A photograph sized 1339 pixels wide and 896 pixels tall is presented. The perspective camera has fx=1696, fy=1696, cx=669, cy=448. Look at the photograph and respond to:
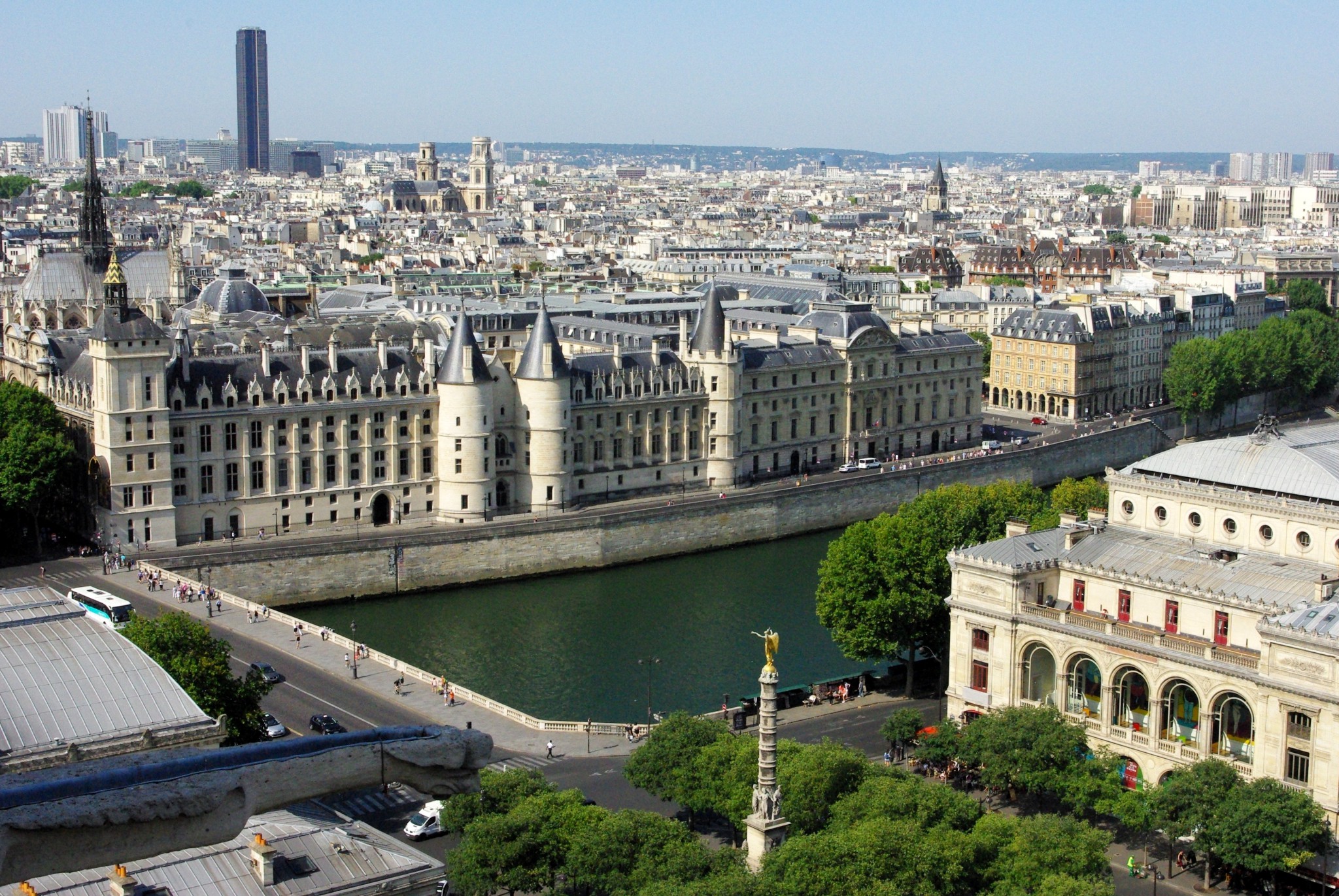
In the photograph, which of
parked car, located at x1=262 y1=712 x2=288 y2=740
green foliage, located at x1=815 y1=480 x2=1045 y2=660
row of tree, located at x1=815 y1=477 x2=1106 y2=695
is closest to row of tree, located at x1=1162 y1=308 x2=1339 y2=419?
row of tree, located at x1=815 y1=477 x2=1106 y2=695

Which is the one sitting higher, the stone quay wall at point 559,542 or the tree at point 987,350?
the tree at point 987,350

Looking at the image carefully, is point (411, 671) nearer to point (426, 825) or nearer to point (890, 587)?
point (890, 587)

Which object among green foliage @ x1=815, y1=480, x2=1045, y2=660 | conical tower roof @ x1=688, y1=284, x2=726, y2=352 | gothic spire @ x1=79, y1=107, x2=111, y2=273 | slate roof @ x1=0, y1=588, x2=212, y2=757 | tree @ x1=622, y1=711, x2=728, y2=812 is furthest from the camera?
gothic spire @ x1=79, y1=107, x2=111, y2=273

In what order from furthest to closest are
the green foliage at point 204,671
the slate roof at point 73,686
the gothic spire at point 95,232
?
the gothic spire at point 95,232 → the green foliage at point 204,671 → the slate roof at point 73,686

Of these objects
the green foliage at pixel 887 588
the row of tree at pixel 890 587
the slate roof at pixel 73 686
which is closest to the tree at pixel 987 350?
the row of tree at pixel 890 587

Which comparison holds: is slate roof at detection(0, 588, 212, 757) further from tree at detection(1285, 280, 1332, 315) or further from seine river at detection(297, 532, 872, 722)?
tree at detection(1285, 280, 1332, 315)

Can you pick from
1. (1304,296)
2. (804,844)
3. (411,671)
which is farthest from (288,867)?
(1304,296)

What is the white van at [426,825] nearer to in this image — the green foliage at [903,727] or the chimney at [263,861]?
the chimney at [263,861]
